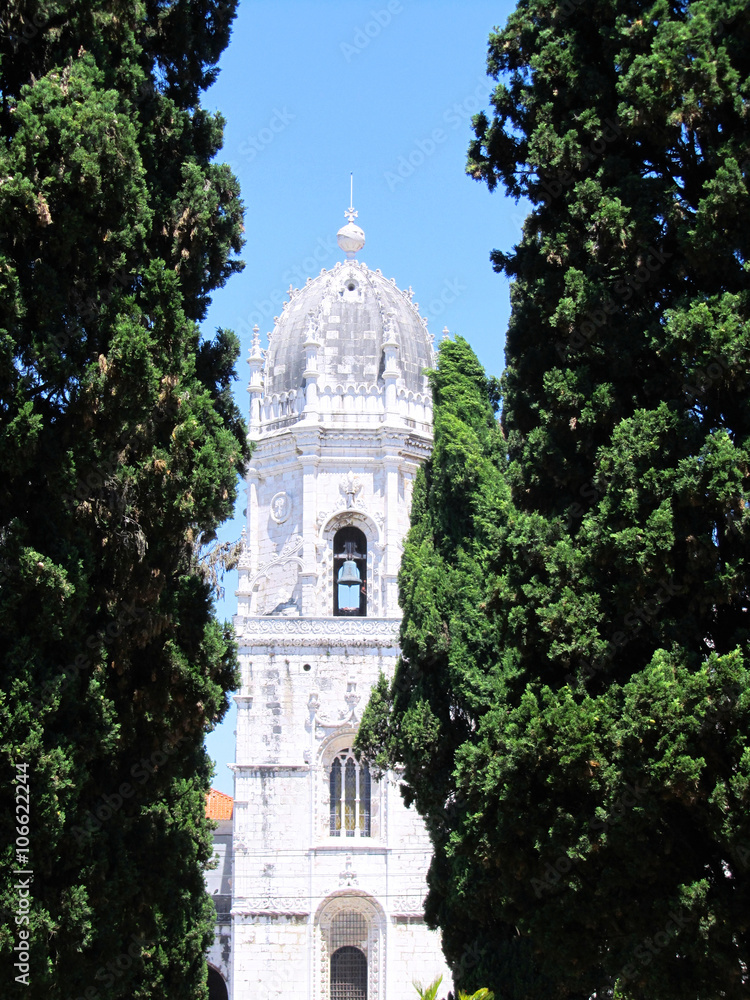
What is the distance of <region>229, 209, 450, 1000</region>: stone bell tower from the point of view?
33.4 metres

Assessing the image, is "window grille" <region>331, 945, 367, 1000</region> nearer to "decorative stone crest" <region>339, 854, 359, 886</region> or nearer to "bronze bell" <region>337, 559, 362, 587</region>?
"decorative stone crest" <region>339, 854, 359, 886</region>

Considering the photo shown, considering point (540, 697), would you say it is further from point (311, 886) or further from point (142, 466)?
point (311, 886)

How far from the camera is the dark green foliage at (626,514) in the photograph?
11.6 metres

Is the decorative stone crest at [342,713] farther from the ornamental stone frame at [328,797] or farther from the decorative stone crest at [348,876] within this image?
the decorative stone crest at [348,876]

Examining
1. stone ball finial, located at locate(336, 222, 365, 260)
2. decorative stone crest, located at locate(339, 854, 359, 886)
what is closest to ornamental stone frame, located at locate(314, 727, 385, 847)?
decorative stone crest, located at locate(339, 854, 359, 886)

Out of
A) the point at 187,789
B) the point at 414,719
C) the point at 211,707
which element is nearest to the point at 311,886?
the point at 414,719

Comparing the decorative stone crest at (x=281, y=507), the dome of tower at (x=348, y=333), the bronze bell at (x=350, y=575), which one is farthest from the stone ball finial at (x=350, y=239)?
the bronze bell at (x=350, y=575)

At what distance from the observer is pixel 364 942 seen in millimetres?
33938

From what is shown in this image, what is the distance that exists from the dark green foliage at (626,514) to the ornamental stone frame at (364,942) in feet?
63.9

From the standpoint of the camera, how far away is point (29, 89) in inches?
491

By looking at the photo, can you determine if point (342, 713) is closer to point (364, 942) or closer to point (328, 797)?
point (328, 797)

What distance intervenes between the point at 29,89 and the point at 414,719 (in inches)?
447

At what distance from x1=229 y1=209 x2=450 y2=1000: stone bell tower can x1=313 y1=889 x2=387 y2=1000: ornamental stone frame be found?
41 millimetres

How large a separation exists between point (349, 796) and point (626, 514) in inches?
920
